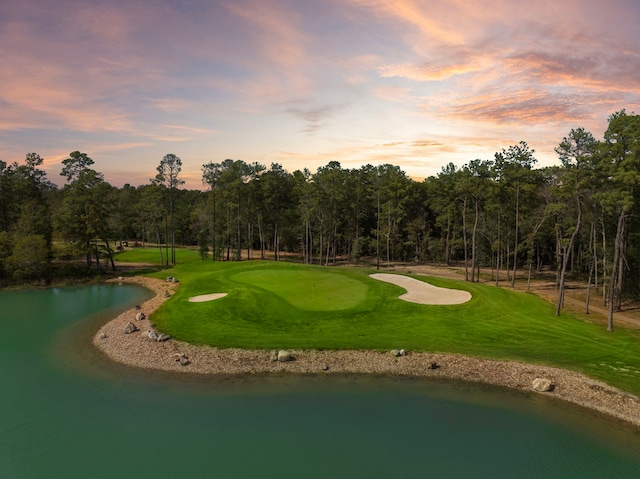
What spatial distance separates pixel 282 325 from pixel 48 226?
144 ft

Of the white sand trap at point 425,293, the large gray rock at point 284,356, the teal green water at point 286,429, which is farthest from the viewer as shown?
the white sand trap at point 425,293

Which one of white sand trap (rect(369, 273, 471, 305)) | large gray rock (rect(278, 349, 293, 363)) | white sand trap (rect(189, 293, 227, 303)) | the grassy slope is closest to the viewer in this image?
large gray rock (rect(278, 349, 293, 363))

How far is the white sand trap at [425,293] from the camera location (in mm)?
34031

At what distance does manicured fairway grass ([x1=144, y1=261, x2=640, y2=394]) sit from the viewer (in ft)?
79.3

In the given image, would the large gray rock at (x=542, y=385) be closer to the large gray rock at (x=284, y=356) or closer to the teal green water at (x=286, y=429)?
the teal green water at (x=286, y=429)

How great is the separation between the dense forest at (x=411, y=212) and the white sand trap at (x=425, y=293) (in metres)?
8.17

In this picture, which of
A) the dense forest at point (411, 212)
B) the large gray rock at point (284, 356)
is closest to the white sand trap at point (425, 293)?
the dense forest at point (411, 212)

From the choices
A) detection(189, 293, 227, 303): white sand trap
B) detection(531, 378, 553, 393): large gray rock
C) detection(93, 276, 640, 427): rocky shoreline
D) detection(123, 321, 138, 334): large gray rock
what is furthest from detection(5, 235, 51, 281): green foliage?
detection(531, 378, 553, 393): large gray rock

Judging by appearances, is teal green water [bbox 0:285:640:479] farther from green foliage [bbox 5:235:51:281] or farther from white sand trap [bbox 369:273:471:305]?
green foliage [bbox 5:235:51:281]

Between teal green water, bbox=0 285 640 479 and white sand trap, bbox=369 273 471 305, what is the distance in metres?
13.3

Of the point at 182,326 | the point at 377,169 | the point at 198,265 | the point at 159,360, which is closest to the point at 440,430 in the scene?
the point at 159,360

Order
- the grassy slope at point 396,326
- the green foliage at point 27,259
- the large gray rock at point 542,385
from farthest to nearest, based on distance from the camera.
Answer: the green foliage at point 27,259, the grassy slope at point 396,326, the large gray rock at point 542,385

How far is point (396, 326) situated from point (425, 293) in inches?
352

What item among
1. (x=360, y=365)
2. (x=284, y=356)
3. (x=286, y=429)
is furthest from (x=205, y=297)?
(x=286, y=429)
